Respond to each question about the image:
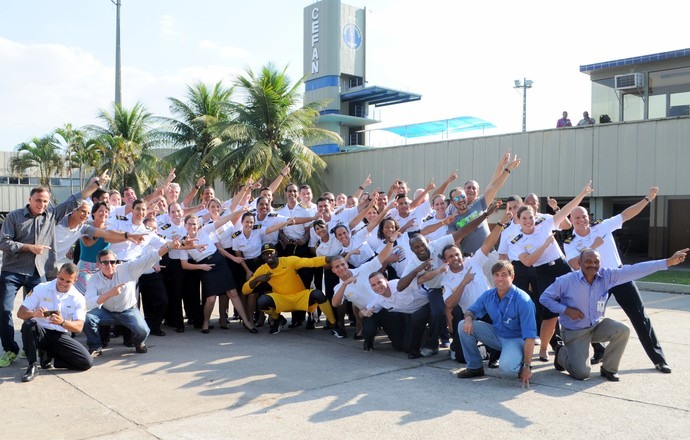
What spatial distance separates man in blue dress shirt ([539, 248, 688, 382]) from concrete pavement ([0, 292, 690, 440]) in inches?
8.1

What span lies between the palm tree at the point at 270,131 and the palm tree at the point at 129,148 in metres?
4.27

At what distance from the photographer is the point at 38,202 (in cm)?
Answer: 632

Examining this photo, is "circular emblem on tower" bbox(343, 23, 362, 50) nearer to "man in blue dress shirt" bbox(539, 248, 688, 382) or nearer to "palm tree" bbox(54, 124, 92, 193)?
"palm tree" bbox(54, 124, 92, 193)

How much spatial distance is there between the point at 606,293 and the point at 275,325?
13.3ft

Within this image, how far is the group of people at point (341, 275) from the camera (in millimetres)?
5836

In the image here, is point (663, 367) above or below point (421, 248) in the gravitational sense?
below

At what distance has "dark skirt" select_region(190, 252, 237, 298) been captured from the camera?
811 centimetres

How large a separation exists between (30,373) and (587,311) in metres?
5.18

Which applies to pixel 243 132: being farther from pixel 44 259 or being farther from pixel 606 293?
pixel 606 293

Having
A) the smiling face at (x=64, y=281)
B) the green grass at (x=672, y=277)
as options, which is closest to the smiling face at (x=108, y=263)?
the smiling face at (x=64, y=281)

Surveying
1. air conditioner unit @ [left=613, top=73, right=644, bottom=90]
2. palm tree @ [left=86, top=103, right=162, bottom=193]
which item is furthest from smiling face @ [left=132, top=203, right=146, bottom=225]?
palm tree @ [left=86, top=103, right=162, bottom=193]

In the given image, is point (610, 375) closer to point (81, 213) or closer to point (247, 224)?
point (247, 224)

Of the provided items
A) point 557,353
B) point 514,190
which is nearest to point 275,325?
point 557,353

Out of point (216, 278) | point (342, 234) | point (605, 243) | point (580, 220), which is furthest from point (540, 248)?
point (216, 278)
